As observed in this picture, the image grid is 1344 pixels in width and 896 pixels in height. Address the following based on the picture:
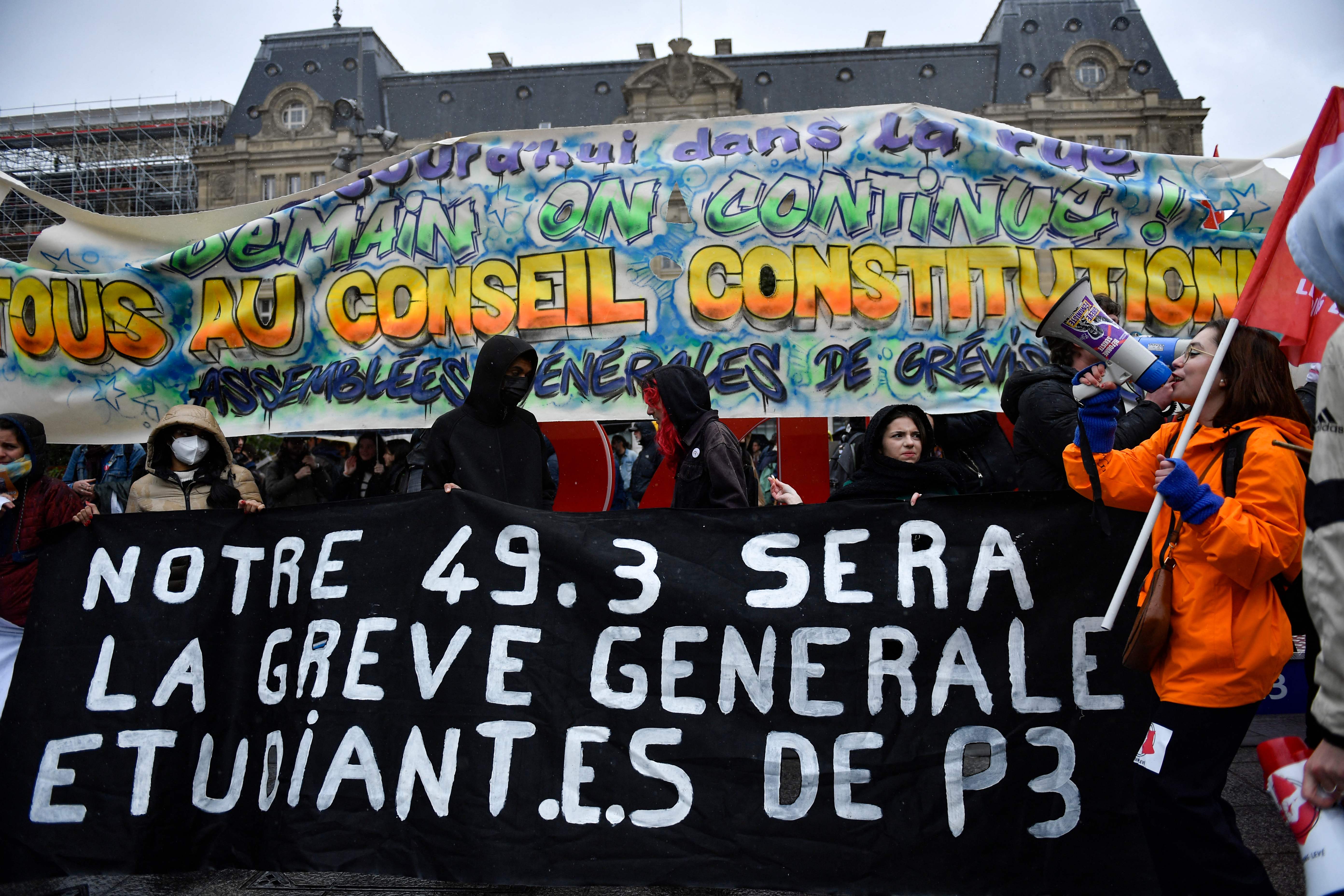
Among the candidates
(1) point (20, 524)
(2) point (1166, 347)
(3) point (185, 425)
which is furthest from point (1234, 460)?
(1) point (20, 524)

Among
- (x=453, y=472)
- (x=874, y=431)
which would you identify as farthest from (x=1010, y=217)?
(x=453, y=472)

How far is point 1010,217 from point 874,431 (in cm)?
116

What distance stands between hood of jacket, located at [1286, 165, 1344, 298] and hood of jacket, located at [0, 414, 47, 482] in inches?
156

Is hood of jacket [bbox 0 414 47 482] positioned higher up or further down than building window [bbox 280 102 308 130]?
further down

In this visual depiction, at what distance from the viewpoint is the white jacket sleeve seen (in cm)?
146

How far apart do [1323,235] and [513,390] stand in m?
2.83

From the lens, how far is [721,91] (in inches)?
1516

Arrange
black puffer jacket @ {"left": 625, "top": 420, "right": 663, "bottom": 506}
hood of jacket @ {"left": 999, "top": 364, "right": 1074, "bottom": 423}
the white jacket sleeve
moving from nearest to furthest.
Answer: the white jacket sleeve
hood of jacket @ {"left": 999, "top": 364, "right": 1074, "bottom": 423}
black puffer jacket @ {"left": 625, "top": 420, "right": 663, "bottom": 506}

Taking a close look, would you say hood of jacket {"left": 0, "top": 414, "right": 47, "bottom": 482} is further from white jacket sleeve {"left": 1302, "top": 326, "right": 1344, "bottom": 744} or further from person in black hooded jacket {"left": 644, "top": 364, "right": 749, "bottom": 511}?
white jacket sleeve {"left": 1302, "top": 326, "right": 1344, "bottom": 744}

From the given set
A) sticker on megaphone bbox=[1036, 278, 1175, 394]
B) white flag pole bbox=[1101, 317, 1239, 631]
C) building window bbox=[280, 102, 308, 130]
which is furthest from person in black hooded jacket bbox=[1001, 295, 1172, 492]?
building window bbox=[280, 102, 308, 130]

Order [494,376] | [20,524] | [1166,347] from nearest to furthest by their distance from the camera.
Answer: [1166,347]
[20,524]
[494,376]

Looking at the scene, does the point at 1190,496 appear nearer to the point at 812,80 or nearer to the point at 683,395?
the point at 683,395

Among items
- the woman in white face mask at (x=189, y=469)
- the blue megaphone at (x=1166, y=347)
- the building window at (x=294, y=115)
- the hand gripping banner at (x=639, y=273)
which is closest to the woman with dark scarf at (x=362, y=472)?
the hand gripping banner at (x=639, y=273)

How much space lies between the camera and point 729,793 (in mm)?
2746
